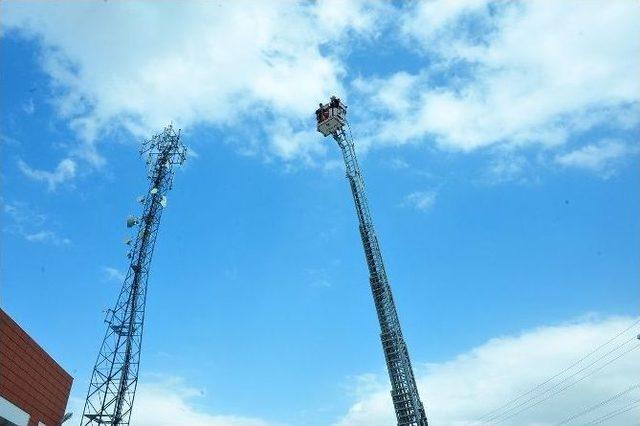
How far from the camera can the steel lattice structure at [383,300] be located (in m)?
45.2

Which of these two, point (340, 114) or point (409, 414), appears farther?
point (340, 114)

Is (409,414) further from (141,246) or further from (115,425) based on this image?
(141,246)

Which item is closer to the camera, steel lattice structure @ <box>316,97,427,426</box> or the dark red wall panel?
the dark red wall panel

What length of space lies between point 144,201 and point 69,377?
21.0 meters

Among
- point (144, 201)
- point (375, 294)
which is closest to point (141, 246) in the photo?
point (144, 201)

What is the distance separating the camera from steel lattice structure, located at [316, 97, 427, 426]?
45188 mm

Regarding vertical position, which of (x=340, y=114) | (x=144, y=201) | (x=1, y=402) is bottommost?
(x=1, y=402)

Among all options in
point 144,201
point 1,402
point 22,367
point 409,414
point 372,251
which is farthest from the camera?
point 144,201

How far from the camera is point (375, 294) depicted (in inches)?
1954

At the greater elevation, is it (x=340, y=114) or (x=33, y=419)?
Result: (x=340, y=114)

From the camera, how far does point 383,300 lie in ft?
161

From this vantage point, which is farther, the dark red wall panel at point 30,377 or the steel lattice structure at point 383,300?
the steel lattice structure at point 383,300

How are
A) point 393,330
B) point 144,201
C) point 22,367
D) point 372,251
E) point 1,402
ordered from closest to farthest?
point 1,402, point 22,367, point 393,330, point 372,251, point 144,201

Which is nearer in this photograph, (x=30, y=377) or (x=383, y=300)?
(x=30, y=377)
